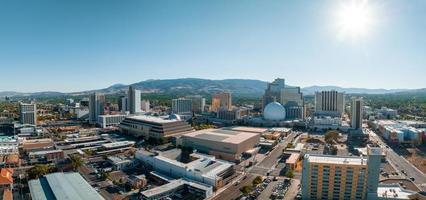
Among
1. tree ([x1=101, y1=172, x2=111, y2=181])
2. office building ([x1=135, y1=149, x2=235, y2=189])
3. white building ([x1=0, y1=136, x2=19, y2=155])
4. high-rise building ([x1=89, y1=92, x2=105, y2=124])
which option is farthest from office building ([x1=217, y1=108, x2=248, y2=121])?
tree ([x1=101, y1=172, x2=111, y2=181])

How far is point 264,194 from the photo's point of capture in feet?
107

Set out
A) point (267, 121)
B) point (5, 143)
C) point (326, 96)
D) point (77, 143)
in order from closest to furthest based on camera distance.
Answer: point (5, 143) < point (77, 143) < point (267, 121) < point (326, 96)

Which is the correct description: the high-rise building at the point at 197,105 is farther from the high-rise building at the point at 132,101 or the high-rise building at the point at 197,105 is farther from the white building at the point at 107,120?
the white building at the point at 107,120

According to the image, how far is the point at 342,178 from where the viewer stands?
29812 mm

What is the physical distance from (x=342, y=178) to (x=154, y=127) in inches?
1583

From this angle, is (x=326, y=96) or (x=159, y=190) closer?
(x=159, y=190)

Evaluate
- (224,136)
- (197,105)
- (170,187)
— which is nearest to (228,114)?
(197,105)

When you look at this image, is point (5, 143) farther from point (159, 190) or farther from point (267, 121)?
point (267, 121)

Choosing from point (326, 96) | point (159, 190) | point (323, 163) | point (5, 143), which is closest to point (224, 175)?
point (159, 190)

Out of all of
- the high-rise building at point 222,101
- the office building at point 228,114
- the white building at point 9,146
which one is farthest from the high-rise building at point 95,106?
the high-rise building at point 222,101

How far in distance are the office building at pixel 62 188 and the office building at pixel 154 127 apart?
26693mm

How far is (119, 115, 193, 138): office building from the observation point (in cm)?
6012

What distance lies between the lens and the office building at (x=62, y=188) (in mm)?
28062

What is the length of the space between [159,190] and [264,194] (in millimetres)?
11405
